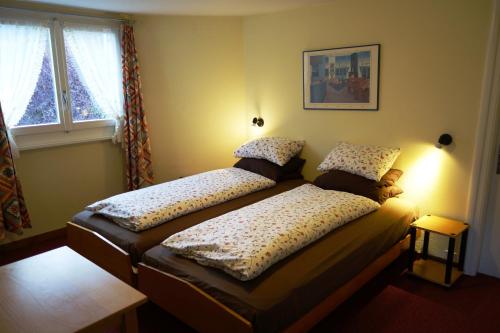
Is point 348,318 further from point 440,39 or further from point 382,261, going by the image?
point 440,39

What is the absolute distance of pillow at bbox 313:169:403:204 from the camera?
286 cm

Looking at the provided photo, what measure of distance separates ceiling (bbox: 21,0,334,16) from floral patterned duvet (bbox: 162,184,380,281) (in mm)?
1825

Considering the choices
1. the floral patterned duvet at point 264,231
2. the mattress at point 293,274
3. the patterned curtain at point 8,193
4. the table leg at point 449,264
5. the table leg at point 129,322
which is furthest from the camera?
the patterned curtain at point 8,193

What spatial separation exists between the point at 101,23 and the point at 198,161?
176 cm

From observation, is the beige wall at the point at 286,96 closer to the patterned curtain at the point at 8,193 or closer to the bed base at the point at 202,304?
the patterned curtain at the point at 8,193

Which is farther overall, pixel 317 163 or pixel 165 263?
pixel 317 163

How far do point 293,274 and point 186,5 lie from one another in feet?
8.65

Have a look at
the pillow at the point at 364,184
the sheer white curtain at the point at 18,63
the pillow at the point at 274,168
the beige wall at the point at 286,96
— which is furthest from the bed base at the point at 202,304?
the sheer white curtain at the point at 18,63

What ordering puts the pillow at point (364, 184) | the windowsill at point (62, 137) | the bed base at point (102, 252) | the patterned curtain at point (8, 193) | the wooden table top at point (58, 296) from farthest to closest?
the windowsill at point (62, 137) < the patterned curtain at point (8, 193) < the pillow at point (364, 184) < the bed base at point (102, 252) < the wooden table top at point (58, 296)

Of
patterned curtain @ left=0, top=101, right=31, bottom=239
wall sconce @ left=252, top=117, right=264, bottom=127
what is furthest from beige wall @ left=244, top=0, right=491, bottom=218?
patterned curtain @ left=0, top=101, right=31, bottom=239

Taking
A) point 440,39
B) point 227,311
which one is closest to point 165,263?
point 227,311

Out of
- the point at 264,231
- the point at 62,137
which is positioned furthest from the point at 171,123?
the point at 264,231

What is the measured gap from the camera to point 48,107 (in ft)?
11.1

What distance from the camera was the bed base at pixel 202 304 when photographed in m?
1.72
